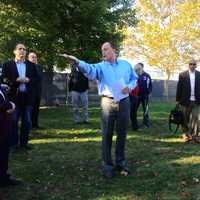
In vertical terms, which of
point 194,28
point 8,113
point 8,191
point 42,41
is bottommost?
point 8,191

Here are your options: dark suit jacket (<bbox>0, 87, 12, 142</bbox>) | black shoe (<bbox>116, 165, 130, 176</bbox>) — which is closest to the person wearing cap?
black shoe (<bbox>116, 165, 130, 176</bbox>)

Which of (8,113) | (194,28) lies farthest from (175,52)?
(8,113)

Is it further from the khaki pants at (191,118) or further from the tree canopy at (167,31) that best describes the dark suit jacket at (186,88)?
the tree canopy at (167,31)

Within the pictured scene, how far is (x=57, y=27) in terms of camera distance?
20781mm

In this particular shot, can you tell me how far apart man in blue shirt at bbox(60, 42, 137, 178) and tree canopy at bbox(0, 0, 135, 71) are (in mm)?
11453

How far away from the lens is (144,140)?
38.8 feet

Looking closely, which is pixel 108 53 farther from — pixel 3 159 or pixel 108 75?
pixel 3 159

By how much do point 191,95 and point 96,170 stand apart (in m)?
3.83

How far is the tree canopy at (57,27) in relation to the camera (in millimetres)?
19656

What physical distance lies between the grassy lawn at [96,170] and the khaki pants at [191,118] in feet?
1.19

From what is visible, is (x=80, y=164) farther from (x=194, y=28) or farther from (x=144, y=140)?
(x=194, y=28)

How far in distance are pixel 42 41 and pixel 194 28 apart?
2073 centimetres

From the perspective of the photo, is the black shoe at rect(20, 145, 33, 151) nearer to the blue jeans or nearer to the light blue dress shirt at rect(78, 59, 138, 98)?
the blue jeans

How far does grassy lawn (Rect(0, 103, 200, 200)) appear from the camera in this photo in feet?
23.5
